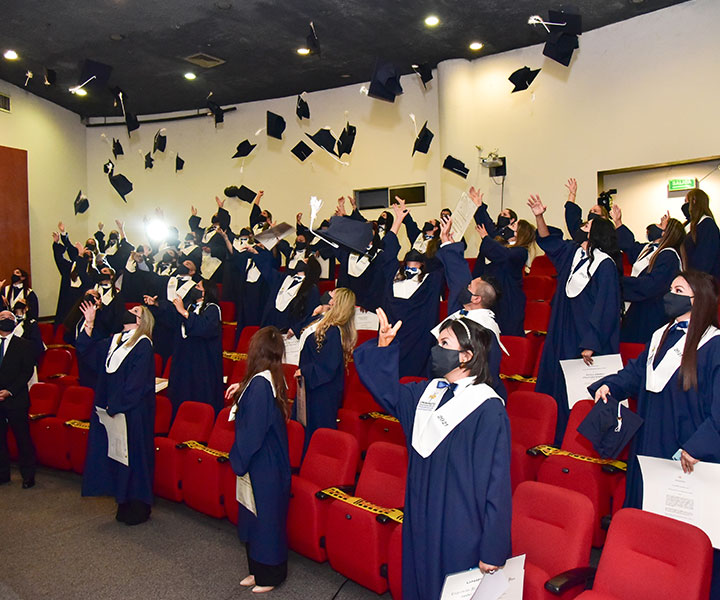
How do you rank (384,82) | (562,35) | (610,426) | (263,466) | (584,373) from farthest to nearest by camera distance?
(384,82)
(562,35)
(584,373)
(263,466)
(610,426)

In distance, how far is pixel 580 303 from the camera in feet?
16.1

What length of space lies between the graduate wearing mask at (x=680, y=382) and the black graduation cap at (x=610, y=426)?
8cm

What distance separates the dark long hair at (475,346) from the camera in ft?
9.22

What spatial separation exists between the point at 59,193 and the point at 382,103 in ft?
22.8

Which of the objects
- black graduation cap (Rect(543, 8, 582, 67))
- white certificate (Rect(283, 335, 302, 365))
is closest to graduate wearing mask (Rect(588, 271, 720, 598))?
white certificate (Rect(283, 335, 302, 365))

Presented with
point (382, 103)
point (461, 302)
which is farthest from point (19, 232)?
point (461, 302)

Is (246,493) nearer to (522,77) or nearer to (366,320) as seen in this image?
(366,320)

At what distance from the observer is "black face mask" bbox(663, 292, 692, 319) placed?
128 inches

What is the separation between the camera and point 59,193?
1331 centimetres

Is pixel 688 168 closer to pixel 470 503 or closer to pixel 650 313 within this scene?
pixel 650 313

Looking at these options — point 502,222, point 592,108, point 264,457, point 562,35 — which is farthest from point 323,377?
point 592,108

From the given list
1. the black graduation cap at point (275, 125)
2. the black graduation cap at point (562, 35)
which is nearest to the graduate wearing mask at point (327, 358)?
the black graduation cap at point (562, 35)

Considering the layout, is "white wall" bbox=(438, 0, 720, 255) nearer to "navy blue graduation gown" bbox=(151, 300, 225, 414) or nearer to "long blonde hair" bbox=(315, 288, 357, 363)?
"navy blue graduation gown" bbox=(151, 300, 225, 414)

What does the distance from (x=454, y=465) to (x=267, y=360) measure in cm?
170
